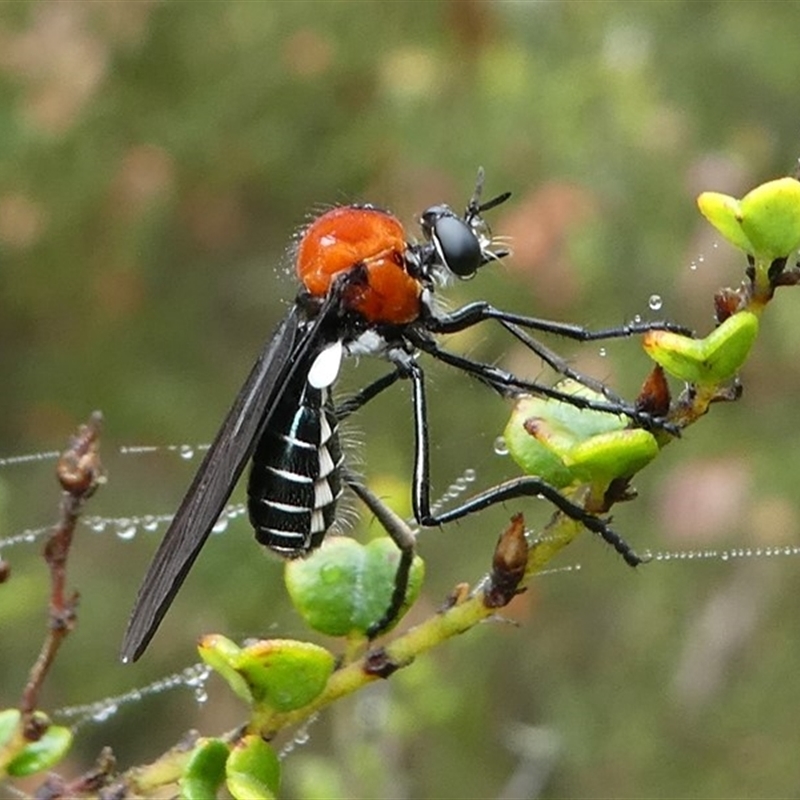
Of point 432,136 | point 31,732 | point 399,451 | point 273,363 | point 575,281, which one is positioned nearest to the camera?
point 31,732

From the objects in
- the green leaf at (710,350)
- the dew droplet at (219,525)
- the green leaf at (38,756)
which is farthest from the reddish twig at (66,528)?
the green leaf at (710,350)

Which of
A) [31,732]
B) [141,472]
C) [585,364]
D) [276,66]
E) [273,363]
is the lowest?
[141,472]

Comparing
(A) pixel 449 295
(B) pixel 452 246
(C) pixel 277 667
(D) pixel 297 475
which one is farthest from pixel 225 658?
(A) pixel 449 295

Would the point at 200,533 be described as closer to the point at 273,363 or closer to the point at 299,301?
the point at 273,363

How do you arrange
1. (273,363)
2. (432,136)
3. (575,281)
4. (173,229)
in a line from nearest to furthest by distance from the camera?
(273,363) < (575,281) < (432,136) < (173,229)

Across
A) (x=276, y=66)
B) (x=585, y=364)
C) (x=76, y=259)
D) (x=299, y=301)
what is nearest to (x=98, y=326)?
(x=76, y=259)

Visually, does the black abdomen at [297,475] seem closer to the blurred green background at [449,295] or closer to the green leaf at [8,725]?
the green leaf at [8,725]

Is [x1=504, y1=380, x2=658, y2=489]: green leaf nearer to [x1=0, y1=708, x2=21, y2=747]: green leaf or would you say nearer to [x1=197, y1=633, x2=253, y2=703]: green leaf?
[x1=197, y1=633, x2=253, y2=703]: green leaf

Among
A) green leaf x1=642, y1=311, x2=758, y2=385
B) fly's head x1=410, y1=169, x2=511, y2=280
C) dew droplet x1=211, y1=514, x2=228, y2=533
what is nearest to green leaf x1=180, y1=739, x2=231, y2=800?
green leaf x1=642, y1=311, x2=758, y2=385
